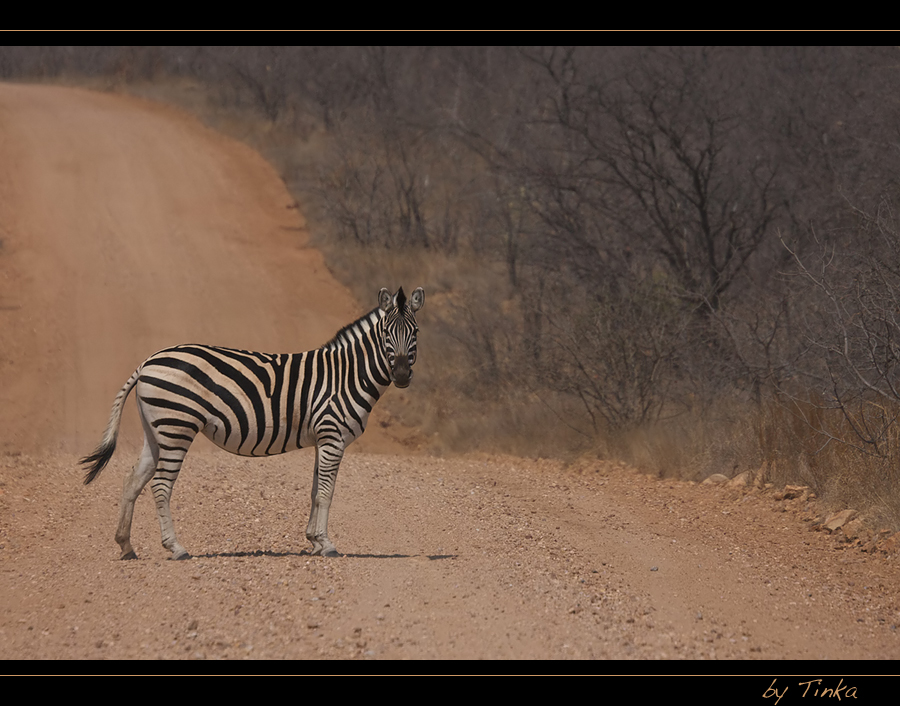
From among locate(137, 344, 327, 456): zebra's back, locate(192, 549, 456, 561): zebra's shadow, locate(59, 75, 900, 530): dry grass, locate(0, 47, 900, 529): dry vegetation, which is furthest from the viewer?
locate(0, 47, 900, 529): dry vegetation

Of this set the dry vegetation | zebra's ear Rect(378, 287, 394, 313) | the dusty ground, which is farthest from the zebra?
the dry vegetation

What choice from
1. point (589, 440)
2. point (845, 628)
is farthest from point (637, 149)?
point (845, 628)

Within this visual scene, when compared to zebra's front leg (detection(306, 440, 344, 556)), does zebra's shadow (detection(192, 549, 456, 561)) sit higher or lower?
lower

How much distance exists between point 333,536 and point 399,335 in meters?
2.22

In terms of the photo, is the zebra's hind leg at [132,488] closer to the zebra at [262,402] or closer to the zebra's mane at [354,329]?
the zebra at [262,402]

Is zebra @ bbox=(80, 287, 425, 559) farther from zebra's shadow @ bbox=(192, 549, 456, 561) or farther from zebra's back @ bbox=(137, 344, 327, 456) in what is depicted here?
zebra's shadow @ bbox=(192, 549, 456, 561)

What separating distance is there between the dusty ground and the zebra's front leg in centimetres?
25

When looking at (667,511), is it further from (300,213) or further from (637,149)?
(300,213)

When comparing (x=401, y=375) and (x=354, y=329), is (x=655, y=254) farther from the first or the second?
(x=401, y=375)

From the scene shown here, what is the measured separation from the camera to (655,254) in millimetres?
18016

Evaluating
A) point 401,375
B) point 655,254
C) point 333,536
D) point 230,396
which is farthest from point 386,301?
point 655,254

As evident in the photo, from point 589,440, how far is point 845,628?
766cm

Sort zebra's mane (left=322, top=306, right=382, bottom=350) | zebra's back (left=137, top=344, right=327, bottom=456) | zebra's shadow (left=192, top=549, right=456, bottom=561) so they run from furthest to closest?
zebra's mane (left=322, top=306, right=382, bottom=350)
zebra's shadow (left=192, top=549, right=456, bottom=561)
zebra's back (left=137, top=344, right=327, bottom=456)

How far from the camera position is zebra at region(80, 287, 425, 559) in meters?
8.30
